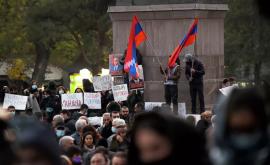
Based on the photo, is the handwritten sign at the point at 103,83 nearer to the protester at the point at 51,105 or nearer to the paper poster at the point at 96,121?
the protester at the point at 51,105

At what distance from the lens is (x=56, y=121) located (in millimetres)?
20438

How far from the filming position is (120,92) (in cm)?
2661

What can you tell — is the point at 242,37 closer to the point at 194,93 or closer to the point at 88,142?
the point at 194,93

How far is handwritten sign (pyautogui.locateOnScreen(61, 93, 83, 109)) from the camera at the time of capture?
88.3 ft

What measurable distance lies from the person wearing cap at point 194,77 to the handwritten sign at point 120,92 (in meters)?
1.45

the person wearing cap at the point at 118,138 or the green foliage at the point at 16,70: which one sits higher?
the green foliage at the point at 16,70

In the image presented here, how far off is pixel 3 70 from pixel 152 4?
49804 mm

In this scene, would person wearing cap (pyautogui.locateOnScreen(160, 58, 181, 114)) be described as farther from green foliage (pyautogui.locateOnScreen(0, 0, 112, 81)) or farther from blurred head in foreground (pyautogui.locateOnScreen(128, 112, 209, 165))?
green foliage (pyautogui.locateOnScreen(0, 0, 112, 81))

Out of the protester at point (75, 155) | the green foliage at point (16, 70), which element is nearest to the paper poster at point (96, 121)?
the protester at point (75, 155)

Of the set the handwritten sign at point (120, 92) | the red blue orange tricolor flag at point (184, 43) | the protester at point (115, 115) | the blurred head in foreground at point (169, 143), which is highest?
the red blue orange tricolor flag at point (184, 43)

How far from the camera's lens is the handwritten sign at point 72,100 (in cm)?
2691

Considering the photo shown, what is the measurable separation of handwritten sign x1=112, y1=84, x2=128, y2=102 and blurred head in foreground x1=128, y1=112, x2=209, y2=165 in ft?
66.7

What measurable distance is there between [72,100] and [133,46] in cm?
A: 193

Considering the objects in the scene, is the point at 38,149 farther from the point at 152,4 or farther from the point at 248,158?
the point at 152,4
